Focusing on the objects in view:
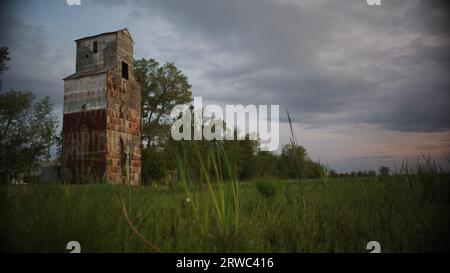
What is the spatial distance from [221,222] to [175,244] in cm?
60

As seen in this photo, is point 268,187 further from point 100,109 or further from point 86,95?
point 86,95

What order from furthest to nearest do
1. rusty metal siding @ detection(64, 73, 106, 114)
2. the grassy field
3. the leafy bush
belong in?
rusty metal siding @ detection(64, 73, 106, 114), the leafy bush, the grassy field

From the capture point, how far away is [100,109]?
14406 millimetres

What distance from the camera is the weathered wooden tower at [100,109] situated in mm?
14297

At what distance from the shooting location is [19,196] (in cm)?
249

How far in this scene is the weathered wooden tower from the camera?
46.9 ft

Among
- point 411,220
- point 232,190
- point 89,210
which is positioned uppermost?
point 232,190

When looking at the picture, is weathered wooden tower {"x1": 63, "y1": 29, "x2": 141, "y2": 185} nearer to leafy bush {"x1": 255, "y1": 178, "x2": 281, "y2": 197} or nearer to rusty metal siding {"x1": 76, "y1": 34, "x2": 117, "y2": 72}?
rusty metal siding {"x1": 76, "y1": 34, "x2": 117, "y2": 72}

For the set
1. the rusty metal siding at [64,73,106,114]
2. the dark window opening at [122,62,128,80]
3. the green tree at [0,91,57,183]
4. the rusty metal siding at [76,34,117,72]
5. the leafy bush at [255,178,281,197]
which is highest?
the rusty metal siding at [76,34,117,72]

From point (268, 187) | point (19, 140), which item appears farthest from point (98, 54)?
point (268, 187)

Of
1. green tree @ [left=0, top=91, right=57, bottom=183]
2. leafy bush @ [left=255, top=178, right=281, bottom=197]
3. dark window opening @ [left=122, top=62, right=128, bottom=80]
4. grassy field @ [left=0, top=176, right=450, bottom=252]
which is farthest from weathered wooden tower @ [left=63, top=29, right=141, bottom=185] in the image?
grassy field @ [left=0, top=176, right=450, bottom=252]

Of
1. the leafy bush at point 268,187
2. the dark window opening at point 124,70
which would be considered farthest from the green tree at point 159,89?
the leafy bush at point 268,187
